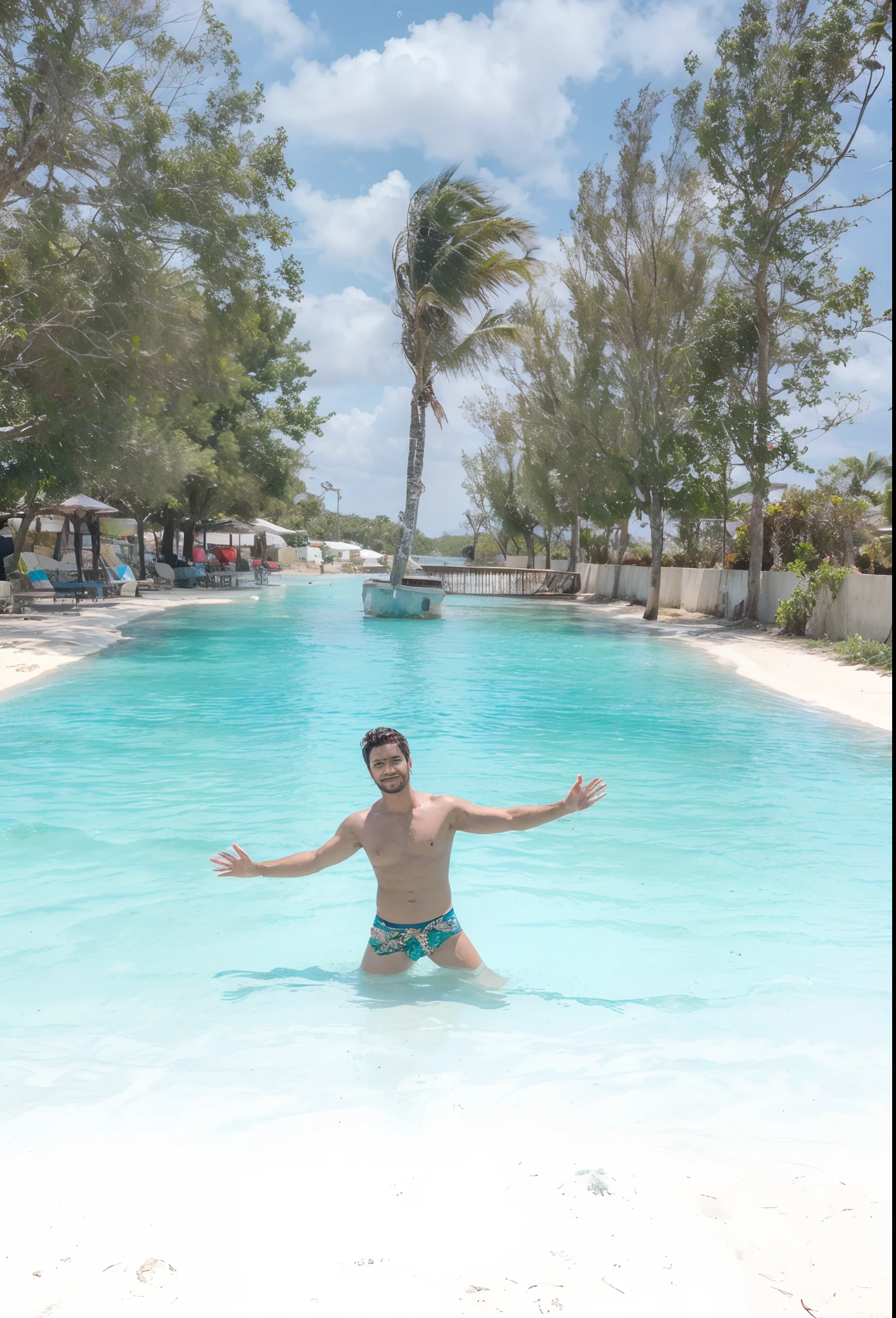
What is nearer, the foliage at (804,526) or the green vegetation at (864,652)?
the green vegetation at (864,652)

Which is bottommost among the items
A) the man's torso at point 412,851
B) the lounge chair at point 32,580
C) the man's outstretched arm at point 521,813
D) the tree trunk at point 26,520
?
the man's torso at point 412,851

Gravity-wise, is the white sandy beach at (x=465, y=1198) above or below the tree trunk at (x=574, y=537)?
below

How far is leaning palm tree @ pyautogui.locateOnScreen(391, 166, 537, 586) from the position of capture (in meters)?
26.9

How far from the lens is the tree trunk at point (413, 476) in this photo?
28688mm

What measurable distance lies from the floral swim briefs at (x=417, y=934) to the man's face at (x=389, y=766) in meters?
0.75

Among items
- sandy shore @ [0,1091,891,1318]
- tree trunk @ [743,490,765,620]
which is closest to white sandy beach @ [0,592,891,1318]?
sandy shore @ [0,1091,891,1318]

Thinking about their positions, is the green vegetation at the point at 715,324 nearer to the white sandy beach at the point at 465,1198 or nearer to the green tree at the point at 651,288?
the green tree at the point at 651,288

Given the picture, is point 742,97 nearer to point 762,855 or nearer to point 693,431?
point 693,431

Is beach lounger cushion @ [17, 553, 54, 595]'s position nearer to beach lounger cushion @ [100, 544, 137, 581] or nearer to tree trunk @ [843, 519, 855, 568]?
beach lounger cushion @ [100, 544, 137, 581]

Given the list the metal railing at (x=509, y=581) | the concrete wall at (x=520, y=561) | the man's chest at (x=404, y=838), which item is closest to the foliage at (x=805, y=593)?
the man's chest at (x=404, y=838)

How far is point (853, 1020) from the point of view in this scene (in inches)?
201

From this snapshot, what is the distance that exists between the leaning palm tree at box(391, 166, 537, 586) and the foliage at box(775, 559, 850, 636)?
10.8 metres

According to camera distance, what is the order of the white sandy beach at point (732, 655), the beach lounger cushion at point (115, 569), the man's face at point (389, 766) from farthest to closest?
1. the beach lounger cushion at point (115, 569)
2. the white sandy beach at point (732, 655)
3. the man's face at point (389, 766)

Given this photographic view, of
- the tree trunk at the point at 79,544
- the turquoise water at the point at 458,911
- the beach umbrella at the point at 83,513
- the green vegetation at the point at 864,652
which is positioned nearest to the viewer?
the turquoise water at the point at 458,911
